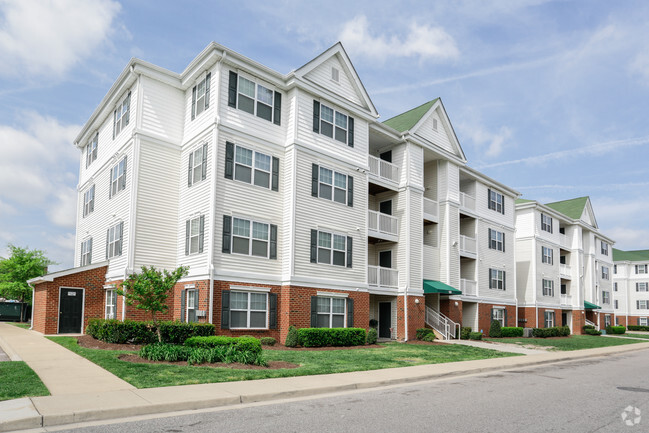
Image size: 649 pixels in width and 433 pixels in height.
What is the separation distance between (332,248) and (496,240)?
18.5m

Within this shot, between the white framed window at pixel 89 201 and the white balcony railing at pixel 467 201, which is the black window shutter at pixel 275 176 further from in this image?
the white balcony railing at pixel 467 201

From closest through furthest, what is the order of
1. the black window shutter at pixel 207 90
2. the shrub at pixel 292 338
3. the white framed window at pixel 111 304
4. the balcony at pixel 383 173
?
the shrub at pixel 292 338 → the black window shutter at pixel 207 90 → the white framed window at pixel 111 304 → the balcony at pixel 383 173

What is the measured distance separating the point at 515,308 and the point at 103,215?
29.1 meters

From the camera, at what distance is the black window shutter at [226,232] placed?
20.3 metres

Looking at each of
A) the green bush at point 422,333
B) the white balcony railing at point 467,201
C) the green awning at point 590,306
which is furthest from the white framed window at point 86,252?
the green awning at point 590,306

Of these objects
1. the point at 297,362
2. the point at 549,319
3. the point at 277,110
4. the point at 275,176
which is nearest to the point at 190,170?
the point at 275,176

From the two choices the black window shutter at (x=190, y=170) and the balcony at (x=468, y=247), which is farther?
the balcony at (x=468, y=247)

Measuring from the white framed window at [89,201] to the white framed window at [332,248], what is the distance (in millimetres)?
13011

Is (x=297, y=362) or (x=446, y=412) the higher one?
(x=446, y=412)

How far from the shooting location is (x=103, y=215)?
2564 cm

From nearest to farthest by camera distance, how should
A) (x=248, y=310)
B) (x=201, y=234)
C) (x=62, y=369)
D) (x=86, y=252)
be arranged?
(x=62, y=369), (x=201, y=234), (x=248, y=310), (x=86, y=252)

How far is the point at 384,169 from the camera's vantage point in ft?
93.0

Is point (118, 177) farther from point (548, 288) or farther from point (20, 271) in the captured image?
point (548, 288)

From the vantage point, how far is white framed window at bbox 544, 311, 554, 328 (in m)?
44.2
